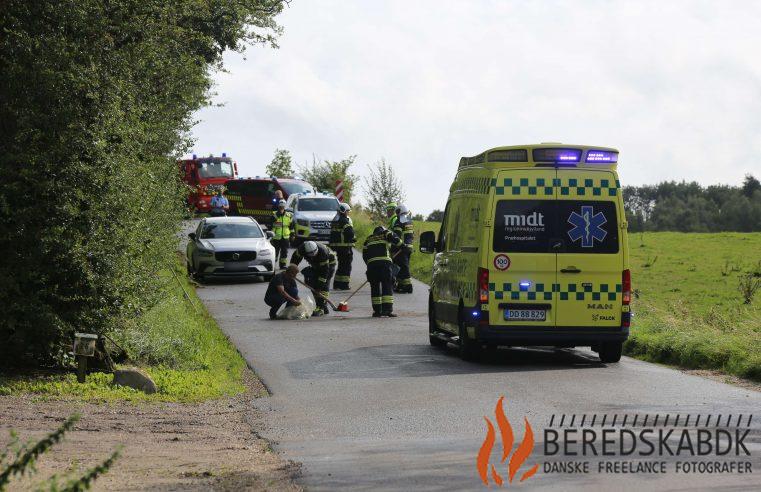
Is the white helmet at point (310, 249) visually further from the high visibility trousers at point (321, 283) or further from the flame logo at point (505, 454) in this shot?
the flame logo at point (505, 454)

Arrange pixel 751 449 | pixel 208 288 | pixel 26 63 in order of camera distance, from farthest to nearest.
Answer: pixel 208 288 → pixel 26 63 → pixel 751 449

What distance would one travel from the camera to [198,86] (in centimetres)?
3162

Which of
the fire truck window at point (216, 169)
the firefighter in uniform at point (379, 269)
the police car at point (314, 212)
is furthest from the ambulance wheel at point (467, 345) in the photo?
the fire truck window at point (216, 169)

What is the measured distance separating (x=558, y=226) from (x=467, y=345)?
2.05 meters

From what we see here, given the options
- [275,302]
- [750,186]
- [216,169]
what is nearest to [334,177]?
[216,169]

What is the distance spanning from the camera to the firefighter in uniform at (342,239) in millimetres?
27906

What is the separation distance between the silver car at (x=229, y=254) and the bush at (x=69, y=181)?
14.6 metres

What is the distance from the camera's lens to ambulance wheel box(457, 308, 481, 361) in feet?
53.6

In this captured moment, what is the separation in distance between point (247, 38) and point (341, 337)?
16520 mm

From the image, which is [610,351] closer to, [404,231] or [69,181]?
[69,181]

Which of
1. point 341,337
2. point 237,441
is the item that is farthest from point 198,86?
point 237,441

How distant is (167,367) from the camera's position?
15.9m

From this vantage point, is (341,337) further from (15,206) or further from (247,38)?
(247,38)

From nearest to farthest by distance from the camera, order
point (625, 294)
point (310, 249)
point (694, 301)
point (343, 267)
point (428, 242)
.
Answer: point (625, 294) → point (428, 242) → point (310, 249) → point (343, 267) → point (694, 301)
